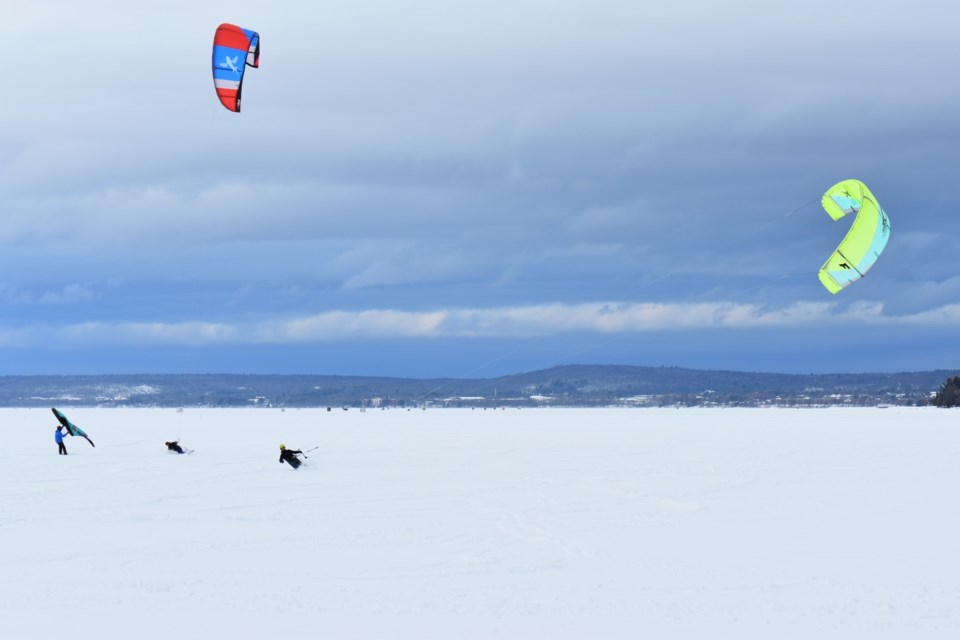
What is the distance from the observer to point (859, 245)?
75.8ft

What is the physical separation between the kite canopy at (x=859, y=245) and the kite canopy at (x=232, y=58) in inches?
524

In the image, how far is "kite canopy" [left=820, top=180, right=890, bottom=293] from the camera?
75.7ft

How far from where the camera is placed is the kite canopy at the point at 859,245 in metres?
23.1
